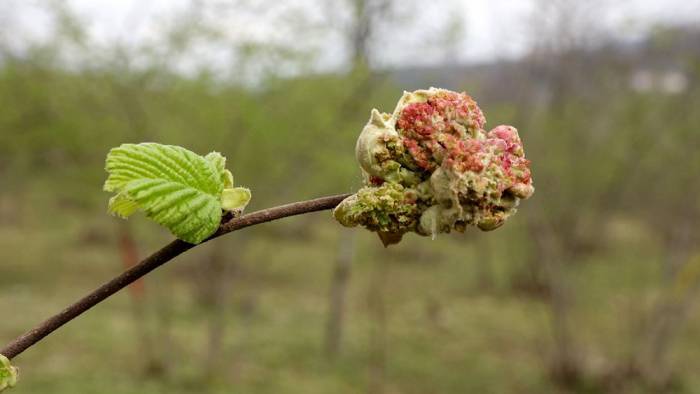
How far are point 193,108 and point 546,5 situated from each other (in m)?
4.74

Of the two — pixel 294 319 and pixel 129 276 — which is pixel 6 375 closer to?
pixel 129 276

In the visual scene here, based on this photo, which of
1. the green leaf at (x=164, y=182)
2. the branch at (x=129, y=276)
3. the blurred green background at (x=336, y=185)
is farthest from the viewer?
the blurred green background at (x=336, y=185)

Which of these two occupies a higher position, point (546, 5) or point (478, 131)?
point (546, 5)

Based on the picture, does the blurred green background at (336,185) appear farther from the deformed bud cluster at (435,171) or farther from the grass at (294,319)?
the deformed bud cluster at (435,171)

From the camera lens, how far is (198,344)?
9.61 meters

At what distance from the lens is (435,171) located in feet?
2.66

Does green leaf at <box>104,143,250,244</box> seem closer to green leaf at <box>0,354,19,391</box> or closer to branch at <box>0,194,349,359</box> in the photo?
branch at <box>0,194,349,359</box>

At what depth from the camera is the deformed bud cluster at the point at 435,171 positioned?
0.80m

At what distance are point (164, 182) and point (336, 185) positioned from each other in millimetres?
10680

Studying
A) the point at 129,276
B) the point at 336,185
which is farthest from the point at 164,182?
the point at 336,185

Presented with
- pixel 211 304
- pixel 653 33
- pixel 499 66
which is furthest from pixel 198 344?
pixel 653 33

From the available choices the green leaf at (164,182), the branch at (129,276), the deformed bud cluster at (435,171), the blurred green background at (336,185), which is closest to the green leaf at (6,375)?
the branch at (129,276)

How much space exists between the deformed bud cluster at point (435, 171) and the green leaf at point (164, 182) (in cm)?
16

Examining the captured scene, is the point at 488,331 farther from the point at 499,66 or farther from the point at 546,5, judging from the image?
the point at 546,5
